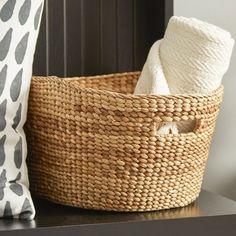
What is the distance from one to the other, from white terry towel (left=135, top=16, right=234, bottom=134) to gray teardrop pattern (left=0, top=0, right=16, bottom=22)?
322mm

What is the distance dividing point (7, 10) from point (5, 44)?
0.23 feet

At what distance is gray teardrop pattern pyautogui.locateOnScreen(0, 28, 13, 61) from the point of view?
3.95 feet

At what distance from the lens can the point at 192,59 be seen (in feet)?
4.10

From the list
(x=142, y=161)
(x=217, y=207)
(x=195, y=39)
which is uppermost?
(x=195, y=39)

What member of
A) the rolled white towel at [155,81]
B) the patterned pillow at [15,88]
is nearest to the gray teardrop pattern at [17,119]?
the patterned pillow at [15,88]

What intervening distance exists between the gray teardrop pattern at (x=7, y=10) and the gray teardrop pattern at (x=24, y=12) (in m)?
0.02

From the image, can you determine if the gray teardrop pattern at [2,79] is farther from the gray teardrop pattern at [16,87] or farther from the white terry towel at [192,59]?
the white terry towel at [192,59]

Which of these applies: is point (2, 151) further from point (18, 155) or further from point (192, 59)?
point (192, 59)

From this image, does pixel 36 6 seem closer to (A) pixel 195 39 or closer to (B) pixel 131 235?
(A) pixel 195 39

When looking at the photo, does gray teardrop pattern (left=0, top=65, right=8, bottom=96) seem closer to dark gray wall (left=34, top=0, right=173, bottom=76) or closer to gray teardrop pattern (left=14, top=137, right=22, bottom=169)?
gray teardrop pattern (left=14, top=137, right=22, bottom=169)

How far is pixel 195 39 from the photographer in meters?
1.25

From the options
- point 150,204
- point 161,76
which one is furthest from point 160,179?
point 161,76

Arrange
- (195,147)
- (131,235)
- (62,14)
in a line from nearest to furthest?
(131,235), (195,147), (62,14)

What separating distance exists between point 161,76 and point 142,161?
0.20 metres
